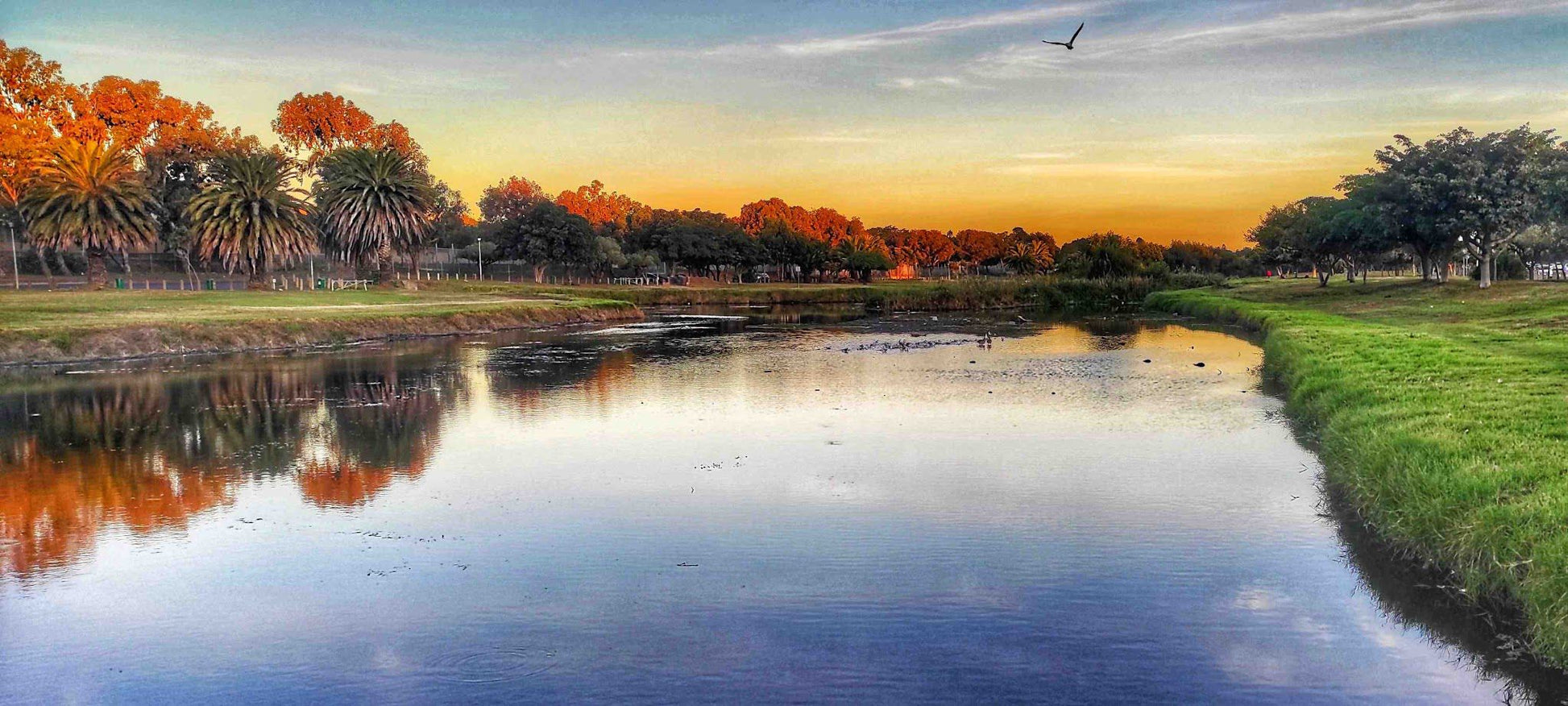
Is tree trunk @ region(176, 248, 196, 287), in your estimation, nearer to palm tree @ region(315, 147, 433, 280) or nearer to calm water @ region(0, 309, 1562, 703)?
palm tree @ region(315, 147, 433, 280)

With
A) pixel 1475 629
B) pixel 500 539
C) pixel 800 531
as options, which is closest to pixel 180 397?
pixel 500 539

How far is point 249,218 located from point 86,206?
10048mm

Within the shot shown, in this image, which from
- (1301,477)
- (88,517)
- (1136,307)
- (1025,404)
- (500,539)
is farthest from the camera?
(1136,307)

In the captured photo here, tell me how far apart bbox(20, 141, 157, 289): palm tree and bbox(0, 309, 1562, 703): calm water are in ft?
171

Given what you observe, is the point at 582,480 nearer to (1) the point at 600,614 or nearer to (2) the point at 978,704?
(1) the point at 600,614

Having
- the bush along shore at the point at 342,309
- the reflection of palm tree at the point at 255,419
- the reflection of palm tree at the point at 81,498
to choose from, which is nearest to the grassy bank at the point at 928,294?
the bush along shore at the point at 342,309

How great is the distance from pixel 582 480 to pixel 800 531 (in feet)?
18.7

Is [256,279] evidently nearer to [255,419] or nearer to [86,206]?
[86,206]

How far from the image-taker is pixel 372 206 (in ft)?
304

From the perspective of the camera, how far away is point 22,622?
39.1 ft

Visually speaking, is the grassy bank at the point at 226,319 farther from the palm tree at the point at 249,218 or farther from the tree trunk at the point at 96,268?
the tree trunk at the point at 96,268

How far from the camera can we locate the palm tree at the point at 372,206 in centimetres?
9256

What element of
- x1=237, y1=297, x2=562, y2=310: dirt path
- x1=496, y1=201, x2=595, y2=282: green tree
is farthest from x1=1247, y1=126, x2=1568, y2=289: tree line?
x1=496, y1=201, x2=595, y2=282: green tree

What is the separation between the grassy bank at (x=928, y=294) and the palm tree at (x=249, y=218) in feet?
61.3
